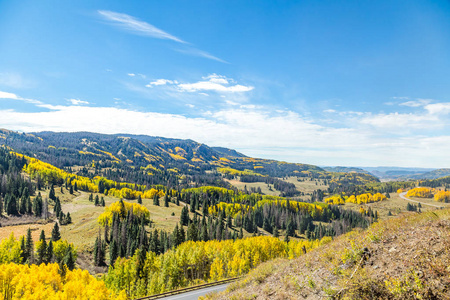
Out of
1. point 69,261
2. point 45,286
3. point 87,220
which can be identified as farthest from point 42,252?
point 87,220

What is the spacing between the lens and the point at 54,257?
8931 centimetres

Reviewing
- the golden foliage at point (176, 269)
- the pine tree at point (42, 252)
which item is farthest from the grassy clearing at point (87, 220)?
the golden foliage at point (176, 269)

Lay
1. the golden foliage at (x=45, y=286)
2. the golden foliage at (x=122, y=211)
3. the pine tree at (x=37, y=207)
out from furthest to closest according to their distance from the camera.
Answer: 1. the pine tree at (x=37, y=207)
2. the golden foliage at (x=122, y=211)
3. the golden foliage at (x=45, y=286)

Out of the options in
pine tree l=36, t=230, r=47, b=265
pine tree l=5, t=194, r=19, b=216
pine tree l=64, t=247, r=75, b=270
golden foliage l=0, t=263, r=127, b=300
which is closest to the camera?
golden foliage l=0, t=263, r=127, b=300

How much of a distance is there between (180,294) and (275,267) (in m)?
19.0

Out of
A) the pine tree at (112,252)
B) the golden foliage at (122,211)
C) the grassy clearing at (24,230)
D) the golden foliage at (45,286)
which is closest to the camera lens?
the golden foliage at (45,286)

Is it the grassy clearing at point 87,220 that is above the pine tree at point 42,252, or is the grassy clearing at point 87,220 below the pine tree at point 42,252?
below

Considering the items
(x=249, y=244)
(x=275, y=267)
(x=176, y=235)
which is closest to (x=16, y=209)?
(x=176, y=235)

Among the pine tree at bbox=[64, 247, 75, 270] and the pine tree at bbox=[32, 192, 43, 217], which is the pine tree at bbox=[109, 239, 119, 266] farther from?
the pine tree at bbox=[32, 192, 43, 217]

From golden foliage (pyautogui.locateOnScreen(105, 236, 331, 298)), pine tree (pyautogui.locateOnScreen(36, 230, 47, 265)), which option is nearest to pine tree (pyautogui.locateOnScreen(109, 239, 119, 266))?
pine tree (pyautogui.locateOnScreen(36, 230, 47, 265))

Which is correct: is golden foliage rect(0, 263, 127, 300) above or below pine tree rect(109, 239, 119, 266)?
above

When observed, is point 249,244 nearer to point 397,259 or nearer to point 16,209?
point 397,259

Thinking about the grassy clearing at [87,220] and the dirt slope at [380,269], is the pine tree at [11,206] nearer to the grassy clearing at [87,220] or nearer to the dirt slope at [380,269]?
the grassy clearing at [87,220]

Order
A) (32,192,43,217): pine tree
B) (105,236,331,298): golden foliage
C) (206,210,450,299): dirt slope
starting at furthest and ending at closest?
1. (32,192,43,217): pine tree
2. (105,236,331,298): golden foliage
3. (206,210,450,299): dirt slope
